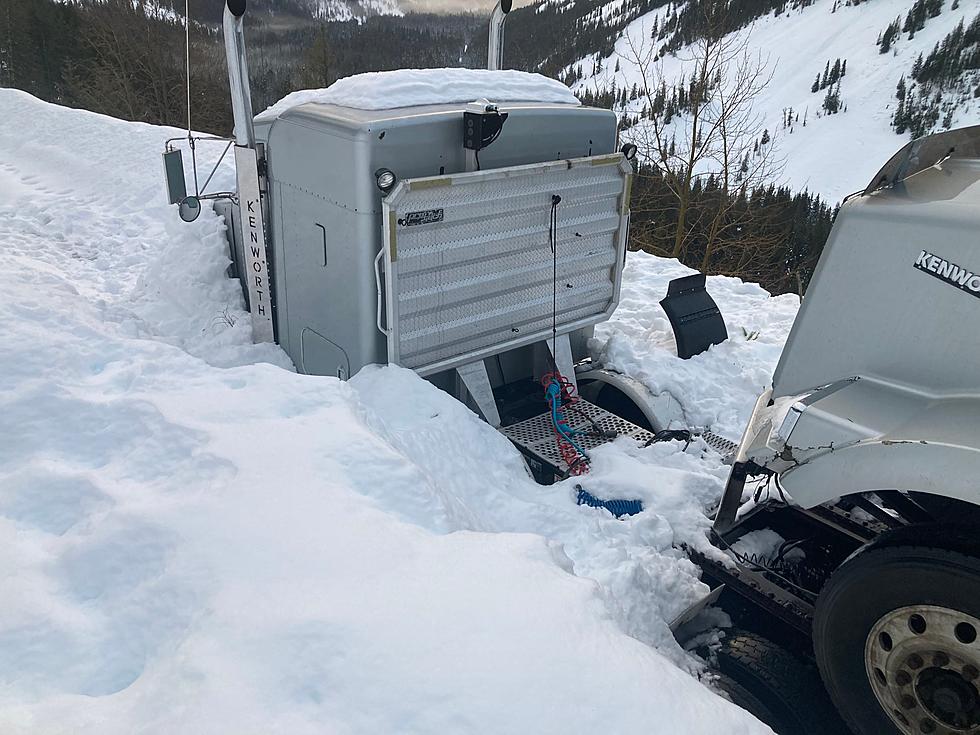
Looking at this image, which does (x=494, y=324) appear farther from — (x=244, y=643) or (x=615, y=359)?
(x=244, y=643)

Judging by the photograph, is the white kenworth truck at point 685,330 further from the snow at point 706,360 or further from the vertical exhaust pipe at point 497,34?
the snow at point 706,360

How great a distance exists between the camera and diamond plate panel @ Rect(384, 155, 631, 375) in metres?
4.22

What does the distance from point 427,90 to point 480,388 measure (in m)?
1.86

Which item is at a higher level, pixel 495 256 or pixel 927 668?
pixel 495 256

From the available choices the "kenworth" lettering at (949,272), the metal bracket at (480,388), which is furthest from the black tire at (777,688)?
the metal bracket at (480,388)

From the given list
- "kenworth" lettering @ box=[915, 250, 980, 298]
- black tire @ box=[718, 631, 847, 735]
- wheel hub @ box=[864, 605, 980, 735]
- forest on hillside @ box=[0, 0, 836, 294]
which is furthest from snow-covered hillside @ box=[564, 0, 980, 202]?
wheel hub @ box=[864, 605, 980, 735]

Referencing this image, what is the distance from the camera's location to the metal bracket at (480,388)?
4.83 m

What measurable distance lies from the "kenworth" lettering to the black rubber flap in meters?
3.34

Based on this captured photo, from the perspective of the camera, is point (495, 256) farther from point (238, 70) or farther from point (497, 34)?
point (497, 34)

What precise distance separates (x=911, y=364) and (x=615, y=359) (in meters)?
3.17

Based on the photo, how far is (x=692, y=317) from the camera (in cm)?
607

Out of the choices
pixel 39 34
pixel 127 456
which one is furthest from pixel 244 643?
pixel 39 34

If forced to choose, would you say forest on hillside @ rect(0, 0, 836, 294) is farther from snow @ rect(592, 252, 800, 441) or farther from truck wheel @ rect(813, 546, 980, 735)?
truck wheel @ rect(813, 546, 980, 735)

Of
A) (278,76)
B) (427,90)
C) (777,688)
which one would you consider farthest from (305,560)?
(278,76)
